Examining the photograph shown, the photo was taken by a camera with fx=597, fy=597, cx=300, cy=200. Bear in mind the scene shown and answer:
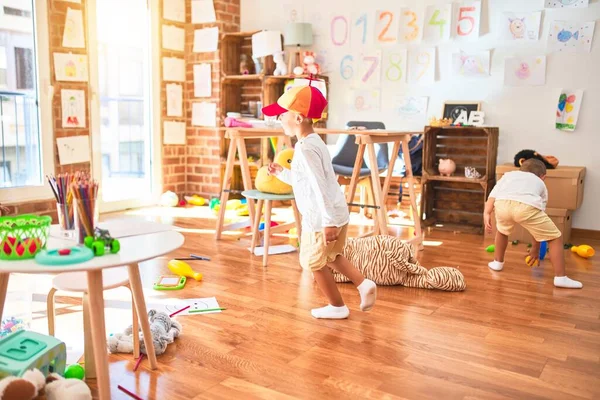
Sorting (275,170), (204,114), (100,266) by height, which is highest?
(204,114)

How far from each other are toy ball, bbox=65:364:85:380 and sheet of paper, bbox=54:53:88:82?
323 centimetres

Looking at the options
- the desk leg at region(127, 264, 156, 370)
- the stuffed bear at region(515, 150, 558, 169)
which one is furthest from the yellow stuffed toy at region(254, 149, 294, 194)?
the desk leg at region(127, 264, 156, 370)

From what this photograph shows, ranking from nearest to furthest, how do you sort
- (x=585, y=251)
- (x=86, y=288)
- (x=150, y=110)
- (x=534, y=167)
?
(x=86, y=288) → (x=534, y=167) → (x=585, y=251) → (x=150, y=110)

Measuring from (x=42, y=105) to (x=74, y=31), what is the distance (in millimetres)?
654

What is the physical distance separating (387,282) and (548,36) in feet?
8.27

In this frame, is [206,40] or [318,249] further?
[206,40]

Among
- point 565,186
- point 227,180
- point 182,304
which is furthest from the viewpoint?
point 565,186

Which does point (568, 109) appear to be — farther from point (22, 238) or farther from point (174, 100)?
point (22, 238)

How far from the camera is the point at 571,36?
14.2 feet

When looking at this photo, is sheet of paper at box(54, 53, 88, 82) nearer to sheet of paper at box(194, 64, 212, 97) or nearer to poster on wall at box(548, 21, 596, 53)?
sheet of paper at box(194, 64, 212, 97)

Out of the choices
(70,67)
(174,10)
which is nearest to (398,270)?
(70,67)

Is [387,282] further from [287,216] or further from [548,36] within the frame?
[548,36]

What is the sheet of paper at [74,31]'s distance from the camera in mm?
4609

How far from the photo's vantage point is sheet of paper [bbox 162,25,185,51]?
219 inches
